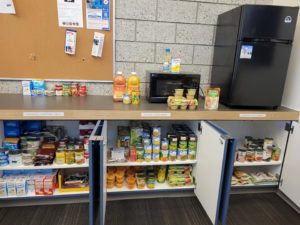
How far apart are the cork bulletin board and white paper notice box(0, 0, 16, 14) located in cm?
3

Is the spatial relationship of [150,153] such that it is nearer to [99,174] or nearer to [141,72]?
[99,174]

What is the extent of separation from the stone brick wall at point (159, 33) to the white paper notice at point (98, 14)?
0.28 feet

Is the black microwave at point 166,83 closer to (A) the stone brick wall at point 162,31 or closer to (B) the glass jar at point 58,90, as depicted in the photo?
(A) the stone brick wall at point 162,31

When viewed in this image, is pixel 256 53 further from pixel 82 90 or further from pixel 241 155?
pixel 82 90

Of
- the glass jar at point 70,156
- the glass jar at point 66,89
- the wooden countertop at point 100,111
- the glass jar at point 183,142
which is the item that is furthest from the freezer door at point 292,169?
the glass jar at point 66,89

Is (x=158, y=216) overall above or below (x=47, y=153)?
below

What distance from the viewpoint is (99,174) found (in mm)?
1296

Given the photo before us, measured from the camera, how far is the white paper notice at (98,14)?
1.80 m

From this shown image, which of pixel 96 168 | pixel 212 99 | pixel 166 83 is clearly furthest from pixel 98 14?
pixel 96 168

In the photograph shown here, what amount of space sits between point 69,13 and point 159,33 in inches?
30.5

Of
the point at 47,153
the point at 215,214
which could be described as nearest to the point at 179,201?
the point at 215,214

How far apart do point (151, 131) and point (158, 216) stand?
67 cm

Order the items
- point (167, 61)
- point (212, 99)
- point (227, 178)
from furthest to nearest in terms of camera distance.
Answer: point (167, 61), point (212, 99), point (227, 178)

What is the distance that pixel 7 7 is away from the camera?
1.71 m
